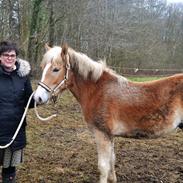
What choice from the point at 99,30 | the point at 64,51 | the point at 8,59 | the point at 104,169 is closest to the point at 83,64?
the point at 64,51

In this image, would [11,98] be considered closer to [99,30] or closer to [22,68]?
[22,68]

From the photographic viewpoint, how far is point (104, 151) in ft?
11.6

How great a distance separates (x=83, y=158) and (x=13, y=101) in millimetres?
1906

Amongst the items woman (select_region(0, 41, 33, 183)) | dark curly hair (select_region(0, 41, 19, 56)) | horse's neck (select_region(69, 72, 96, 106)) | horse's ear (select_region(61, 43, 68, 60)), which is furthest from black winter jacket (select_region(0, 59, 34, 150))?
horse's neck (select_region(69, 72, 96, 106))

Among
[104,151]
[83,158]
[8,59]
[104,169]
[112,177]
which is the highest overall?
[8,59]

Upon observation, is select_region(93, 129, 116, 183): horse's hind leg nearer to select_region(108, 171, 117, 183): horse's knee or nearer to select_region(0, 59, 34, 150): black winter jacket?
select_region(108, 171, 117, 183): horse's knee

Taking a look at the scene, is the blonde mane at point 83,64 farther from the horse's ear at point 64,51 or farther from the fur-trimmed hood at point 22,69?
the fur-trimmed hood at point 22,69

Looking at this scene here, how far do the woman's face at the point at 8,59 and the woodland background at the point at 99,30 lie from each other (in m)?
10.5

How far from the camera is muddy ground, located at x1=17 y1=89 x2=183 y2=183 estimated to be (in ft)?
12.9

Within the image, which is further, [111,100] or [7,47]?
[111,100]

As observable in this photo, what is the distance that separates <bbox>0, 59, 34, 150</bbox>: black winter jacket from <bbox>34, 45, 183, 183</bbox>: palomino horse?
1.15ft

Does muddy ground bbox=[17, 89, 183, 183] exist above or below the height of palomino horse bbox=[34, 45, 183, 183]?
below

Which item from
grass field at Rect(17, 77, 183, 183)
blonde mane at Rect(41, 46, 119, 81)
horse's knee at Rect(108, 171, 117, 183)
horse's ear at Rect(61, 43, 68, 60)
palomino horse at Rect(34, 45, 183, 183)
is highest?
horse's ear at Rect(61, 43, 68, 60)

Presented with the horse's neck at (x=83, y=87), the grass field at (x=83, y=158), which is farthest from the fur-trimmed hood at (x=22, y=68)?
the grass field at (x=83, y=158)
